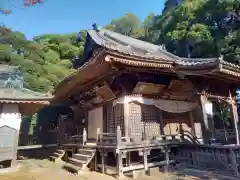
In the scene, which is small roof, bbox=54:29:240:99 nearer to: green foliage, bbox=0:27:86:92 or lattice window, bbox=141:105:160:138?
lattice window, bbox=141:105:160:138

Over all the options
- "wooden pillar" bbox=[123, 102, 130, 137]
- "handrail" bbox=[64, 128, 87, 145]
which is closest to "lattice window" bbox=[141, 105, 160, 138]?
"wooden pillar" bbox=[123, 102, 130, 137]

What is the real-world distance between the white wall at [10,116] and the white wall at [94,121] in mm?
4436

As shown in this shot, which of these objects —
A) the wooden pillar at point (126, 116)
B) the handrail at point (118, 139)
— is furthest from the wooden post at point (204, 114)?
the wooden pillar at point (126, 116)

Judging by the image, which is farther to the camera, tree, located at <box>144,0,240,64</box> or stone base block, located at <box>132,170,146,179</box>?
tree, located at <box>144,0,240,64</box>

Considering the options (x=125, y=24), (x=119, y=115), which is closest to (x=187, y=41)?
(x=119, y=115)

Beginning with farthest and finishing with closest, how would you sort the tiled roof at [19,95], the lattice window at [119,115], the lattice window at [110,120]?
the lattice window at [110,120], the lattice window at [119,115], the tiled roof at [19,95]

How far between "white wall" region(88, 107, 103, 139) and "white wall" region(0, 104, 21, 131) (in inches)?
175

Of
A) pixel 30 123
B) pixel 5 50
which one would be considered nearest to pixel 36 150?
pixel 30 123

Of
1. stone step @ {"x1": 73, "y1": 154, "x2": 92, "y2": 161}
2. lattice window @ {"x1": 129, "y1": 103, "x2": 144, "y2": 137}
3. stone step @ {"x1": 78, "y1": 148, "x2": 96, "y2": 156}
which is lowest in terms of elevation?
stone step @ {"x1": 73, "y1": 154, "x2": 92, "y2": 161}

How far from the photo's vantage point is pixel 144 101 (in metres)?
10.3

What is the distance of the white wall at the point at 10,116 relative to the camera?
32.5 ft

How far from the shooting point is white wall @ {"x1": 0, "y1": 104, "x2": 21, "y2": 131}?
991cm

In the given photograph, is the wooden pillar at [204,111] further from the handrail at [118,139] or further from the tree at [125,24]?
the tree at [125,24]

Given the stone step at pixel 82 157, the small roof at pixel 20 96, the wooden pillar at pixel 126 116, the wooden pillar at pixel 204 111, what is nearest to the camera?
the wooden pillar at pixel 204 111
